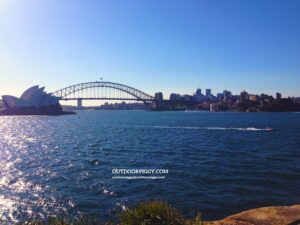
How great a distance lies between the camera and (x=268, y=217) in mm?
10148

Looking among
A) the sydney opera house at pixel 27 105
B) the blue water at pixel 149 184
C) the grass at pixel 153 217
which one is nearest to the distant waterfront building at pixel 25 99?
the sydney opera house at pixel 27 105

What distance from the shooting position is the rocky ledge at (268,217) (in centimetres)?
970

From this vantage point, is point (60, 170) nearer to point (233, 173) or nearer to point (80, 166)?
point (80, 166)

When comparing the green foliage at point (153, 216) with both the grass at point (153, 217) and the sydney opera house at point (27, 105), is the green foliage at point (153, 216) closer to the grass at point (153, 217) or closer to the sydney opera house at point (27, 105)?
the grass at point (153, 217)

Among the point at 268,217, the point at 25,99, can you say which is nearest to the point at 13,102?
the point at 25,99

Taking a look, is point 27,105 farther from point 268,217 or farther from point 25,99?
point 268,217

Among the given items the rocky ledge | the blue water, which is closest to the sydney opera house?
the blue water

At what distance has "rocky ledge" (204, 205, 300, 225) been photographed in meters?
9.70

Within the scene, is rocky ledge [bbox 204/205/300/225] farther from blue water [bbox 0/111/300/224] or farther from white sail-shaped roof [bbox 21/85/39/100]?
white sail-shaped roof [bbox 21/85/39/100]

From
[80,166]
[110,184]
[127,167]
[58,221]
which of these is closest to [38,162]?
[80,166]

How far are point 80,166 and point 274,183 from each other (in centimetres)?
1514

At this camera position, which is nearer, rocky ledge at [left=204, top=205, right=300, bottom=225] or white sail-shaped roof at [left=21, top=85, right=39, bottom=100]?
rocky ledge at [left=204, top=205, right=300, bottom=225]

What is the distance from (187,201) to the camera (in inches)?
723

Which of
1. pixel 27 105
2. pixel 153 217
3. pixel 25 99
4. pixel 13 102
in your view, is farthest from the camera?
pixel 27 105
